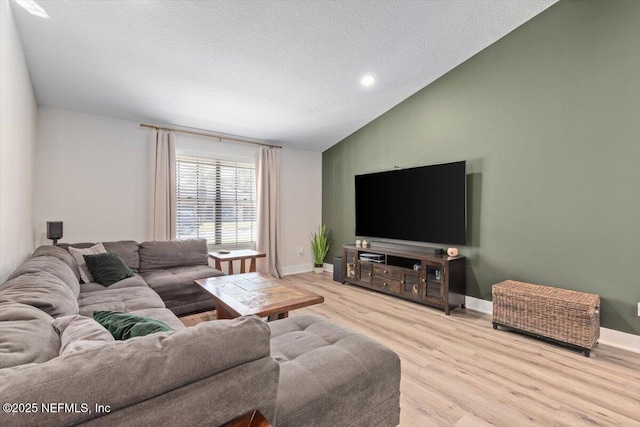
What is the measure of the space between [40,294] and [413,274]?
3.36m

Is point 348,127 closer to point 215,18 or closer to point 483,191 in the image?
point 483,191

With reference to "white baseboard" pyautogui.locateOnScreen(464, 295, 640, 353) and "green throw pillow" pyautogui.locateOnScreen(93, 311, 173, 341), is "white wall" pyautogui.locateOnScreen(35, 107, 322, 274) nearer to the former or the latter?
"green throw pillow" pyautogui.locateOnScreen(93, 311, 173, 341)

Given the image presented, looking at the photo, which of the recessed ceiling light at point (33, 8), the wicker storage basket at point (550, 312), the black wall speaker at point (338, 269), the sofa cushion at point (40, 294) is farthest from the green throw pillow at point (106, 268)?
the wicker storage basket at point (550, 312)

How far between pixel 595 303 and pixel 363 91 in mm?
3211

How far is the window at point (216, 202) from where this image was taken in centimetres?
443

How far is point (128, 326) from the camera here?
1098 mm

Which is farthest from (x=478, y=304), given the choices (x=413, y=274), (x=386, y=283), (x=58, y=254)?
(x=58, y=254)

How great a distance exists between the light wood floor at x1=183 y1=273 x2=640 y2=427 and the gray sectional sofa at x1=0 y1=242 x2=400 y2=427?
606mm

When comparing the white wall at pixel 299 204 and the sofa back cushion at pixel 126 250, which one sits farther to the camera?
the white wall at pixel 299 204

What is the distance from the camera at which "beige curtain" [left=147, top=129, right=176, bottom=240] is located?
13.0 ft

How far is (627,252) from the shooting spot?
2.44 metres

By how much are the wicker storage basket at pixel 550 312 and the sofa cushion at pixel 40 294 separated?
329 cm

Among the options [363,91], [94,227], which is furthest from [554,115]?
Answer: [94,227]

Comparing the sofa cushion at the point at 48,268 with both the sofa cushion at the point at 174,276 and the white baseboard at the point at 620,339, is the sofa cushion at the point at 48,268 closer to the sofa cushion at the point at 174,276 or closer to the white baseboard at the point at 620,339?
the sofa cushion at the point at 174,276
